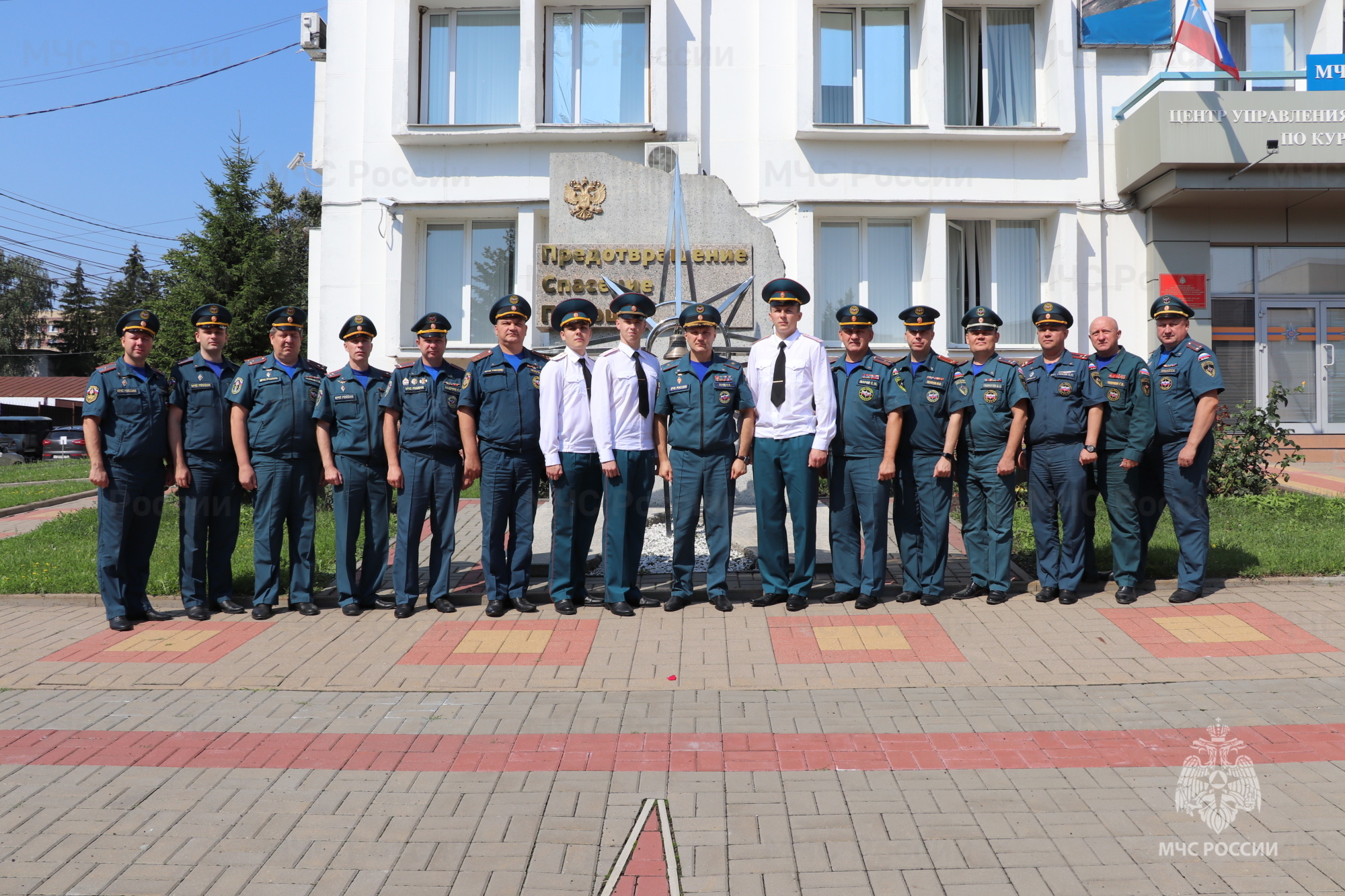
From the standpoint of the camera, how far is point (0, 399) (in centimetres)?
4341

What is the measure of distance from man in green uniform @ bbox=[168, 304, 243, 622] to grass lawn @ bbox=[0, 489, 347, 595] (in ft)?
1.96

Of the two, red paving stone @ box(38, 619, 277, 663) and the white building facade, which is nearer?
red paving stone @ box(38, 619, 277, 663)

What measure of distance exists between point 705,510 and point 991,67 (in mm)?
11407

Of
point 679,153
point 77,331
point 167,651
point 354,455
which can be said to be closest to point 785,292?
point 354,455

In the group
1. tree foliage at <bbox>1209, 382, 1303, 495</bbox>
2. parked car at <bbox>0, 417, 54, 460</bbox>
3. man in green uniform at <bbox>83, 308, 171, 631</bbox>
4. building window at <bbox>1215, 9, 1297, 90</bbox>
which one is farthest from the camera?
parked car at <bbox>0, 417, 54, 460</bbox>

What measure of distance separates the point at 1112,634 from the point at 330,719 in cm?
453

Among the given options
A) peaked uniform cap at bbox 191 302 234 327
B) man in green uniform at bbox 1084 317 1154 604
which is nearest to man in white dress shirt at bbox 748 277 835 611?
man in green uniform at bbox 1084 317 1154 604

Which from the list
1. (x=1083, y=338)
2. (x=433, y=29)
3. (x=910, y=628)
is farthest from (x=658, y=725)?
(x=433, y=29)

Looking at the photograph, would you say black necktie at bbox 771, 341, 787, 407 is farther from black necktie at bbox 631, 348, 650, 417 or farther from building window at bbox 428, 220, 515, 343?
building window at bbox 428, 220, 515, 343

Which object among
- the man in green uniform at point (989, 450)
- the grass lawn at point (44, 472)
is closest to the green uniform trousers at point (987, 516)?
the man in green uniform at point (989, 450)

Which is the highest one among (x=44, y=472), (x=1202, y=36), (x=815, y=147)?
(x=1202, y=36)

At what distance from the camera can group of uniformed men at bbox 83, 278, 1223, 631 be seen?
696cm

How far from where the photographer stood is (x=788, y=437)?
7.00 m

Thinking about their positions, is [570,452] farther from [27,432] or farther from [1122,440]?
[27,432]
